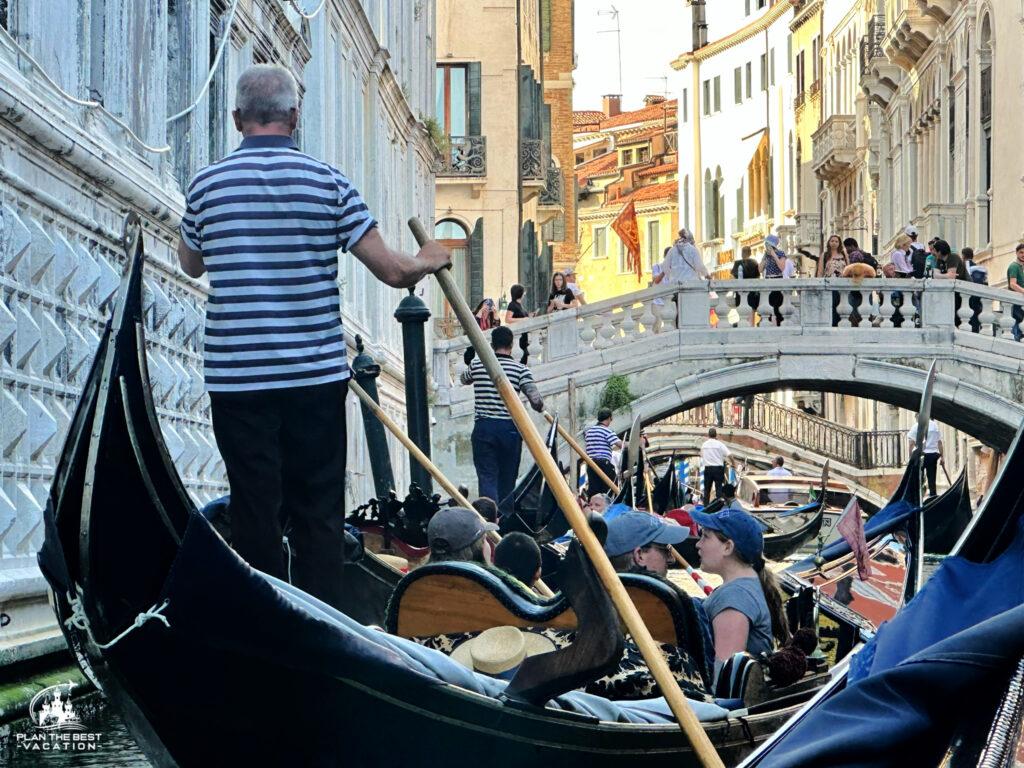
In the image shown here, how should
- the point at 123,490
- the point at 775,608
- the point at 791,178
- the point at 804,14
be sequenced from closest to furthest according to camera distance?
the point at 123,490
the point at 775,608
the point at 804,14
the point at 791,178

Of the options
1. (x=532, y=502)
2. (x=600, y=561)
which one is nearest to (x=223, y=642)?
(x=600, y=561)

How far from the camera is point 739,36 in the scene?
41.9 m

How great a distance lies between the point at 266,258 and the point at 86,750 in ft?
3.10

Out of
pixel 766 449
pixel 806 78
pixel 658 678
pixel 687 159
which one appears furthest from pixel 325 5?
pixel 687 159

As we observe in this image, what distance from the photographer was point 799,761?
143 cm

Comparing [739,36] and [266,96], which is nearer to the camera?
[266,96]

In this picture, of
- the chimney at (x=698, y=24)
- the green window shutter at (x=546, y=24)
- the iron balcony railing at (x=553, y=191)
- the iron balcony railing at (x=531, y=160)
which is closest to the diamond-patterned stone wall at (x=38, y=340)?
the iron balcony railing at (x=531, y=160)

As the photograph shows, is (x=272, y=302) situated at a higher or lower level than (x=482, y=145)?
lower

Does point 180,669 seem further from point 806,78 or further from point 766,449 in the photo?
point 806,78

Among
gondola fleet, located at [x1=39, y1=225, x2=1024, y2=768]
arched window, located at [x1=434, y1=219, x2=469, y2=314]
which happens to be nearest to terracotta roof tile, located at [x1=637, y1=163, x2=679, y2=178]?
arched window, located at [x1=434, y1=219, x2=469, y2=314]

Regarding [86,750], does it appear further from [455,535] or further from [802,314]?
[802,314]

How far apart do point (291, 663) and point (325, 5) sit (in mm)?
8070

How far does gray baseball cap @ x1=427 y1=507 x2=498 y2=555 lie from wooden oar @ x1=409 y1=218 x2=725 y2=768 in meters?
0.86

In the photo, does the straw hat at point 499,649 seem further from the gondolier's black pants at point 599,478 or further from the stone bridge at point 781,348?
the stone bridge at point 781,348
